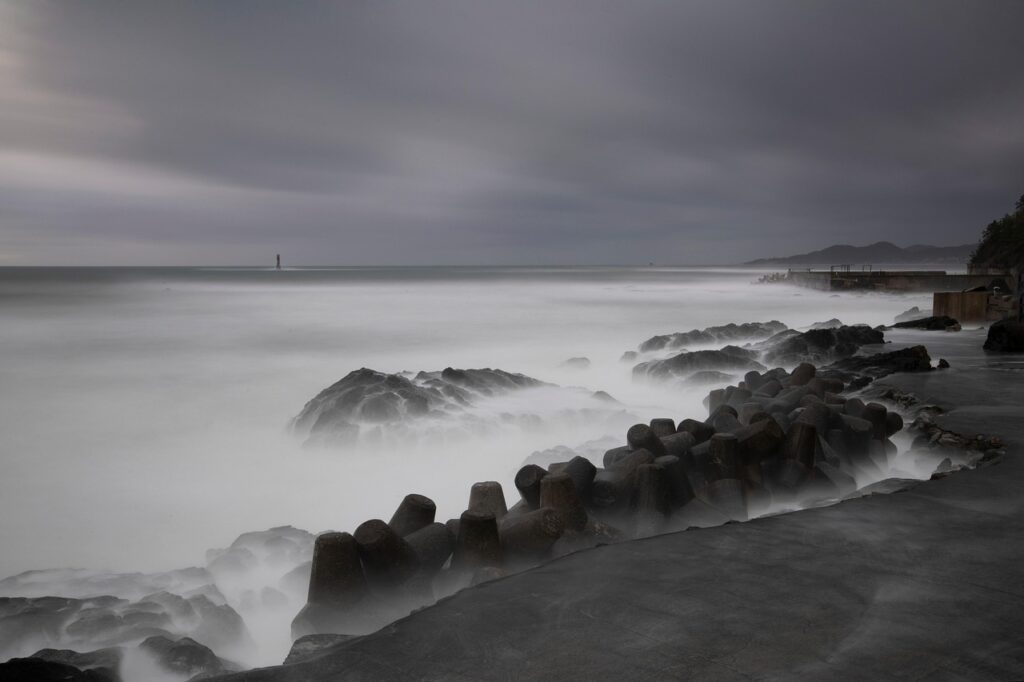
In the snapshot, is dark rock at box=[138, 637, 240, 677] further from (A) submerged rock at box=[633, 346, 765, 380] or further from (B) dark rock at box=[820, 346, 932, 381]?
(A) submerged rock at box=[633, 346, 765, 380]

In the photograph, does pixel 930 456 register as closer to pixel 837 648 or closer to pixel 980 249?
pixel 837 648

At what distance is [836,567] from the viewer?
8.39 ft

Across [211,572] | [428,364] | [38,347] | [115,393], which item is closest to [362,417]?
[211,572]

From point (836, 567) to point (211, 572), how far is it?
345 centimetres

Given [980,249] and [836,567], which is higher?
[980,249]

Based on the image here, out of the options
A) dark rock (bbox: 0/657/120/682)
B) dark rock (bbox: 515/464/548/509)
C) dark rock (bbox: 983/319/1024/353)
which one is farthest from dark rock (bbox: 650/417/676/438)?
dark rock (bbox: 983/319/1024/353)

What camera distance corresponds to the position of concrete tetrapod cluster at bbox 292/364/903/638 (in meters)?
2.94

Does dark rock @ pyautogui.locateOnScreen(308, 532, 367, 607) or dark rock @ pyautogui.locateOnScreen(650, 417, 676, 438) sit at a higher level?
dark rock @ pyautogui.locateOnScreen(650, 417, 676, 438)

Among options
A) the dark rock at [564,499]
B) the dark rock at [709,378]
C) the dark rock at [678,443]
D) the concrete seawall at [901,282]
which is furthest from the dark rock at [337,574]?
the concrete seawall at [901,282]

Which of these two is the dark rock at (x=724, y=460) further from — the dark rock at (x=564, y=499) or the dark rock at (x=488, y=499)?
the dark rock at (x=488, y=499)

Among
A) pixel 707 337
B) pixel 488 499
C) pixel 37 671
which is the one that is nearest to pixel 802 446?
pixel 488 499

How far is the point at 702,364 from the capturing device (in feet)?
32.2

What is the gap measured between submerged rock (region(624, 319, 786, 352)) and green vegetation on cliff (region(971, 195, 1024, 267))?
21.7m

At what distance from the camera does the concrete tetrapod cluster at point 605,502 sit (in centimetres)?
294
